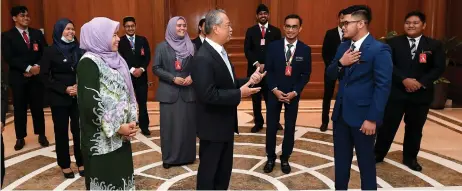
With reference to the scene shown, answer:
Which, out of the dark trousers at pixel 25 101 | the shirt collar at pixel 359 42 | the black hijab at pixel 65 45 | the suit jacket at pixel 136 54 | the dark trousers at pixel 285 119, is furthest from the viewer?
the suit jacket at pixel 136 54

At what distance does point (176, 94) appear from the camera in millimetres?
4551

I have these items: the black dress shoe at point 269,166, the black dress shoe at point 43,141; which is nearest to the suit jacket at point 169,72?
the black dress shoe at point 269,166

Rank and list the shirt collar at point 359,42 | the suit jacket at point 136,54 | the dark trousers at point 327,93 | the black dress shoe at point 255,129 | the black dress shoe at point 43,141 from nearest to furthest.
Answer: the shirt collar at point 359,42 → the black dress shoe at point 43,141 → the suit jacket at point 136,54 → the dark trousers at point 327,93 → the black dress shoe at point 255,129

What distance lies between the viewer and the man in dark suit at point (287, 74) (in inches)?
168

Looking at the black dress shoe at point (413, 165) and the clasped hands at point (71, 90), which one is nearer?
the clasped hands at point (71, 90)

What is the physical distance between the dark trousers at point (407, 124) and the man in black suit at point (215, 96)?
83.5 inches

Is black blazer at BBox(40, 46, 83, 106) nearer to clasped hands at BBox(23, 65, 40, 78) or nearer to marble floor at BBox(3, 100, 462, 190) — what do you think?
marble floor at BBox(3, 100, 462, 190)

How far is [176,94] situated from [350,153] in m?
1.94

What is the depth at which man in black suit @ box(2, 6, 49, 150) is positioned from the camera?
5172mm

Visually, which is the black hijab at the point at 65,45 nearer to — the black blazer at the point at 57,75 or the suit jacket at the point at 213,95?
the black blazer at the point at 57,75

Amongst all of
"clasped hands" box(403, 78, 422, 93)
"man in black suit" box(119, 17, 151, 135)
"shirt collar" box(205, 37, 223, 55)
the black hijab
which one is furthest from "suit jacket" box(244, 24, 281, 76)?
"shirt collar" box(205, 37, 223, 55)

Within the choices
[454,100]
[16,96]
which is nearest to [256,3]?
[454,100]

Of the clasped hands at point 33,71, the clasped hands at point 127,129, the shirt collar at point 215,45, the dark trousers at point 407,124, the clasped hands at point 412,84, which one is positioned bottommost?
the dark trousers at point 407,124

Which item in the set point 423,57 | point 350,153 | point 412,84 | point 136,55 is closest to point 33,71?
point 136,55
